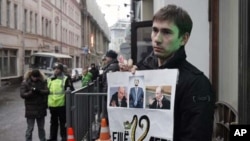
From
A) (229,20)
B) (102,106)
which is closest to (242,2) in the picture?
(229,20)

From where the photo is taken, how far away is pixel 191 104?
7.65 feet

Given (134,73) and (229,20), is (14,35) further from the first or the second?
(134,73)

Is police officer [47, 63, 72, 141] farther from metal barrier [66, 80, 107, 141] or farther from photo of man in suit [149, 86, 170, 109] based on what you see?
photo of man in suit [149, 86, 170, 109]

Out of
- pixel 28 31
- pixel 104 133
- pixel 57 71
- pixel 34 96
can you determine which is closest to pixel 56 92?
pixel 57 71

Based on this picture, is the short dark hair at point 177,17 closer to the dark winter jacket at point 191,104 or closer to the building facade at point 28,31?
the dark winter jacket at point 191,104

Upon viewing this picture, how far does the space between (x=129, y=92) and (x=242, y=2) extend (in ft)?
4.00

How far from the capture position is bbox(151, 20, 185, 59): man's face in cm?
245

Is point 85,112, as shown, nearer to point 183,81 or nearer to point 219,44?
point 219,44

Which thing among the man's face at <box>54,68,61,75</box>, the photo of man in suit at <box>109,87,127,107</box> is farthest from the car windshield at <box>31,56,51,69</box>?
the photo of man in suit at <box>109,87,127,107</box>

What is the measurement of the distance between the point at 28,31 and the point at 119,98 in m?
40.6

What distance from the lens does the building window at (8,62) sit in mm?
34750

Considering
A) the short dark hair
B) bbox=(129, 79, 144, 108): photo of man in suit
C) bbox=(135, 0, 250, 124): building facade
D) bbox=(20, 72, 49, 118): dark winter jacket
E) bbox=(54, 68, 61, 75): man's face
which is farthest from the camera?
bbox=(54, 68, 61, 75): man's face

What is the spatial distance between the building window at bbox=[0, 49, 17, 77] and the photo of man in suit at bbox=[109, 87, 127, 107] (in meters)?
33.0

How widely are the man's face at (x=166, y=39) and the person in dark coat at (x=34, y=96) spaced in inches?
254
